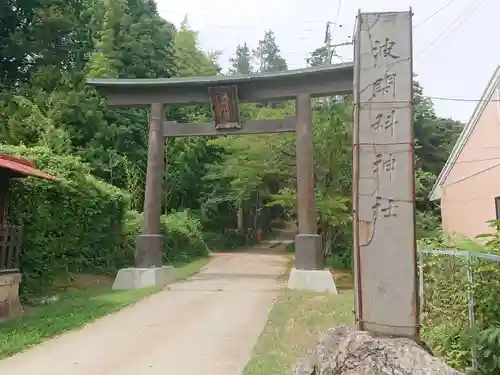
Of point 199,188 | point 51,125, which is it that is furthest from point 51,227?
point 199,188

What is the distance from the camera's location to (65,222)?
10336 mm

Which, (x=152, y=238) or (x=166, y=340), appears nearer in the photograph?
(x=166, y=340)

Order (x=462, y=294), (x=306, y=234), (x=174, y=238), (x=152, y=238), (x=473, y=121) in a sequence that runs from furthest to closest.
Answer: (x=174, y=238) < (x=473, y=121) < (x=152, y=238) < (x=306, y=234) < (x=462, y=294)

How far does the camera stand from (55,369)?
200 inches

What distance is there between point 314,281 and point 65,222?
5.52 meters

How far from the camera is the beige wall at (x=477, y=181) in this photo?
11266mm

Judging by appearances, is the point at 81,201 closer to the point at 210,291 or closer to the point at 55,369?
the point at 210,291

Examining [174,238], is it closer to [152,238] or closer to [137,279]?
[152,238]

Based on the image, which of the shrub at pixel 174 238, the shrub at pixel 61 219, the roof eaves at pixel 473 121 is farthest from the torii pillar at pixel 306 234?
the shrub at pixel 174 238

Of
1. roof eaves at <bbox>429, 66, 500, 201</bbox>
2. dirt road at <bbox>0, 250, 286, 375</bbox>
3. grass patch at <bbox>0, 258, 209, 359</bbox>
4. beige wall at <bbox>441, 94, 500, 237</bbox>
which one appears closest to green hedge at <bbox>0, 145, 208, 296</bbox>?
grass patch at <bbox>0, 258, 209, 359</bbox>

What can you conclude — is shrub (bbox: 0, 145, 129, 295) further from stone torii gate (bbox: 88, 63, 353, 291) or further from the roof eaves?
the roof eaves

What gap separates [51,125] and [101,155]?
2.85m

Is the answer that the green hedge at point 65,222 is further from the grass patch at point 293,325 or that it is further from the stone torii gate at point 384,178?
the stone torii gate at point 384,178

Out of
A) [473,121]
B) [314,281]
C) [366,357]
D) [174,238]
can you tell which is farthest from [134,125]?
[366,357]
